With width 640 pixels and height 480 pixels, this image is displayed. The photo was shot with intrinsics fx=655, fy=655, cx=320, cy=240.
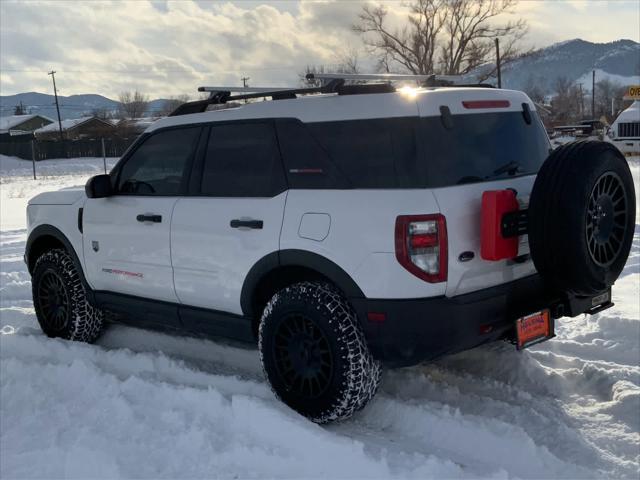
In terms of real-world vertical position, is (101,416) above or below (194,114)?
below

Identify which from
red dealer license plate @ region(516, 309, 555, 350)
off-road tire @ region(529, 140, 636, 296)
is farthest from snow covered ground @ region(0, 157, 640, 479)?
off-road tire @ region(529, 140, 636, 296)

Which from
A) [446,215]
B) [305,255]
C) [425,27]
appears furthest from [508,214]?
[425,27]

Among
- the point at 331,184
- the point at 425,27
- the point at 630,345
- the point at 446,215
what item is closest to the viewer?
the point at 446,215

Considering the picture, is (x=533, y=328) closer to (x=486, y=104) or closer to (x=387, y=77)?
(x=486, y=104)

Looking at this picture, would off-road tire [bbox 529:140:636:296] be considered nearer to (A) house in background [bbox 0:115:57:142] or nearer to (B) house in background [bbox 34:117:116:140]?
(B) house in background [bbox 34:117:116:140]

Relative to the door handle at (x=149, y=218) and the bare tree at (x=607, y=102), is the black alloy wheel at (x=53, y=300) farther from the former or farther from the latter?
the bare tree at (x=607, y=102)

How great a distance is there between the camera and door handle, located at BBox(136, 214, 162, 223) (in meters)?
4.44

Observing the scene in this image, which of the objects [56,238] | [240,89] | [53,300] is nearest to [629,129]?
[240,89]

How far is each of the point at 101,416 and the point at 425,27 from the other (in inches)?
1941

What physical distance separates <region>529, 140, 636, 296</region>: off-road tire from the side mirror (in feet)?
9.82

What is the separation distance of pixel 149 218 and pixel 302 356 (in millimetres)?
1534

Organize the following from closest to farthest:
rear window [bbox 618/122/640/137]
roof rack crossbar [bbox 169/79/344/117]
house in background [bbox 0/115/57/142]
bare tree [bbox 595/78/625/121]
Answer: roof rack crossbar [bbox 169/79/344/117] → rear window [bbox 618/122/640/137] → bare tree [bbox 595/78/625/121] → house in background [bbox 0/115/57/142]

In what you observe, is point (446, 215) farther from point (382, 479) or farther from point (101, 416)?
point (101, 416)

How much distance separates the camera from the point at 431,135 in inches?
135
